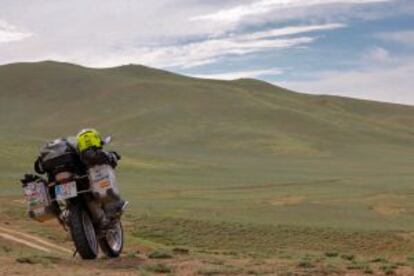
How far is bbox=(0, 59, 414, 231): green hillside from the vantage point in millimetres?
45125

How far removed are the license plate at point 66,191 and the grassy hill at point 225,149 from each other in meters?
15.9

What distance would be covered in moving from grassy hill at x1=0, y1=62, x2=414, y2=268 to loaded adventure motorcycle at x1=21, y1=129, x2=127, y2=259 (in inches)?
606

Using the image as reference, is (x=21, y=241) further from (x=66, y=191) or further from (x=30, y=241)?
(x=66, y=191)

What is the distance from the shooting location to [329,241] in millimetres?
29969

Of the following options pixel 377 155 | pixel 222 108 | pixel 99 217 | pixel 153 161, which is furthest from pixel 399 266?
pixel 222 108

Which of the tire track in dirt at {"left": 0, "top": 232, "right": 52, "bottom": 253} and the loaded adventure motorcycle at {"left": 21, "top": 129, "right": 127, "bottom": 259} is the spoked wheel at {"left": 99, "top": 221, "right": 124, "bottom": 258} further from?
the tire track in dirt at {"left": 0, "top": 232, "right": 52, "bottom": 253}

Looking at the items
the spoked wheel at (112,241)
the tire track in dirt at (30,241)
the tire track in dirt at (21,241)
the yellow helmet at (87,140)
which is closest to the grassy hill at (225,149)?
the tire track in dirt at (30,241)

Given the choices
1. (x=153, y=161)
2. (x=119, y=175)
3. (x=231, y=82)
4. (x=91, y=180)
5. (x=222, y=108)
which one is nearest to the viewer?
(x=91, y=180)

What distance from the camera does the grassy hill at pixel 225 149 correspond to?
39562 mm

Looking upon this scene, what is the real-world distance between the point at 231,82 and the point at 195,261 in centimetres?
18516

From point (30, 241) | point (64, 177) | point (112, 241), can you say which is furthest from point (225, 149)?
point (64, 177)

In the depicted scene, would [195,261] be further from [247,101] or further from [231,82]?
[231,82]

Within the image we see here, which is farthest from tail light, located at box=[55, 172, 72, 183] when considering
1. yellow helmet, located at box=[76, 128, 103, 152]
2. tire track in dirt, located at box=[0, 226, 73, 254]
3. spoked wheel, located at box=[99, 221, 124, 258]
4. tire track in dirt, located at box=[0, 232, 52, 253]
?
tire track in dirt, located at box=[0, 232, 52, 253]

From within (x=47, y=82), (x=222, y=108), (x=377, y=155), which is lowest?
(x=377, y=155)
